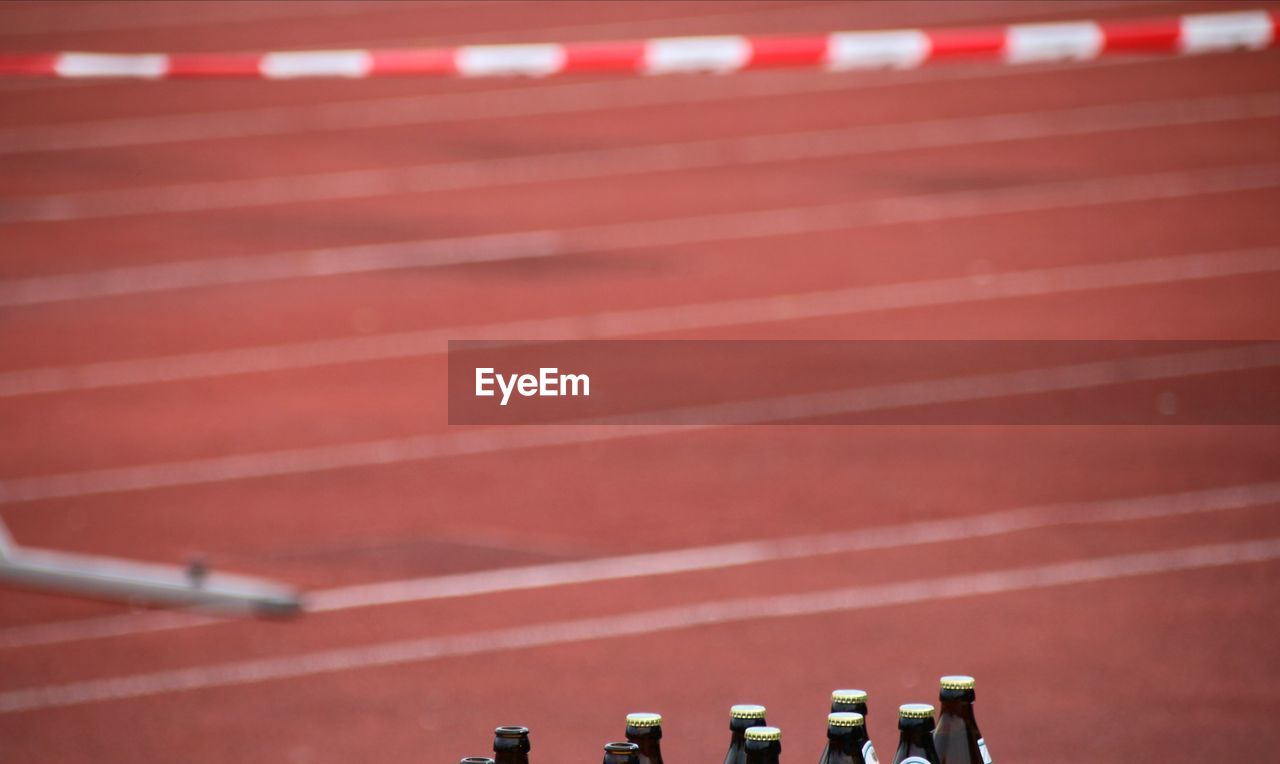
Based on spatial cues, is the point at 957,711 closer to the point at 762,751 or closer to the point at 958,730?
the point at 958,730

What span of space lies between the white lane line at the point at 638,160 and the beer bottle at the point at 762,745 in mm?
7414

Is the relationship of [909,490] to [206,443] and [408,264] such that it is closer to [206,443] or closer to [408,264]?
[206,443]

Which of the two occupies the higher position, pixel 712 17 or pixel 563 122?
pixel 712 17

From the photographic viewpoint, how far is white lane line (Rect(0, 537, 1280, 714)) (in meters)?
Answer: 4.66

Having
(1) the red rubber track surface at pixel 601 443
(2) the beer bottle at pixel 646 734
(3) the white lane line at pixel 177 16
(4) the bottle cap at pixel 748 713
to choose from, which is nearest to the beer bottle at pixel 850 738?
(4) the bottle cap at pixel 748 713

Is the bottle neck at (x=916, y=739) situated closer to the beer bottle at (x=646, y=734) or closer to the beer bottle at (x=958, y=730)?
the beer bottle at (x=958, y=730)

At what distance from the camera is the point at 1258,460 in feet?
19.8

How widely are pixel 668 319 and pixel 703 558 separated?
2.38 meters

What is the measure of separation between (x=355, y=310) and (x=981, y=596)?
3.81 m

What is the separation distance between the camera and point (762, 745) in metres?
2.21

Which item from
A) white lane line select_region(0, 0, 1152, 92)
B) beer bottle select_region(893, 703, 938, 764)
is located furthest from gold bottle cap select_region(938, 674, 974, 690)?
white lane line select_region(0, 0, 1152, 92)

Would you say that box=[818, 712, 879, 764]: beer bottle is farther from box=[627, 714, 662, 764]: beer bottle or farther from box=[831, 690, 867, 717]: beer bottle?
box=[627, 714, 662, 764]: beer bottle

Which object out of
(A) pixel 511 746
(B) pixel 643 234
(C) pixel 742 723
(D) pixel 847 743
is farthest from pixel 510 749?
(B) pixel 643 234

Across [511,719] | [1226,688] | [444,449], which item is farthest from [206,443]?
[1226,688]
